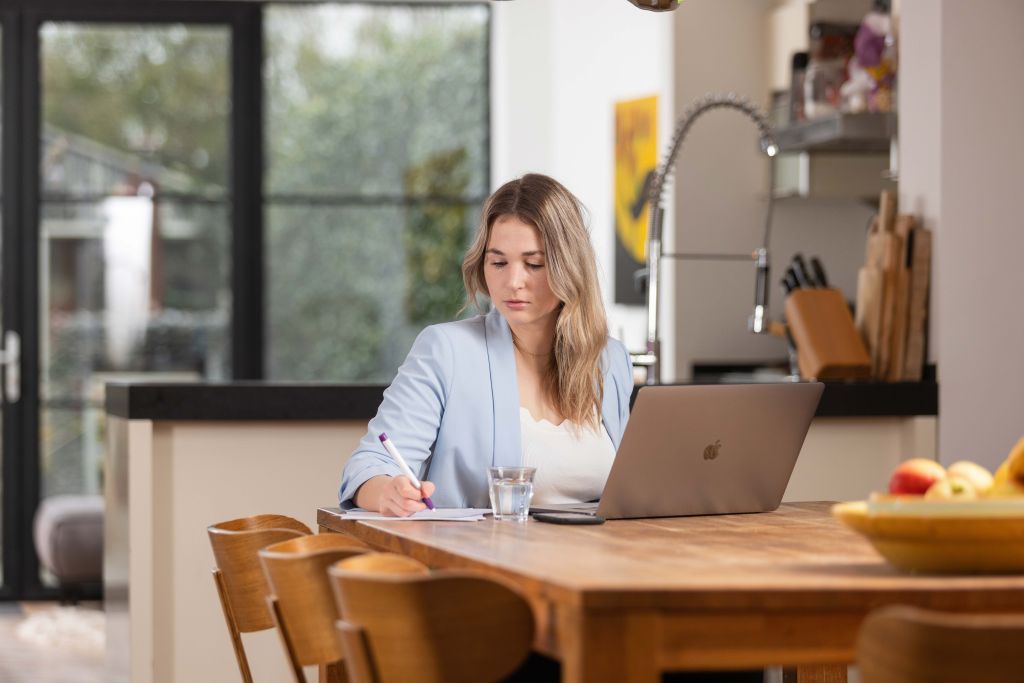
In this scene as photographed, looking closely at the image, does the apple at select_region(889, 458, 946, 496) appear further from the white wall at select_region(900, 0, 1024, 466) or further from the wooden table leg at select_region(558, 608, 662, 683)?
the white wall at select_region(900, 0, 1024, 466)

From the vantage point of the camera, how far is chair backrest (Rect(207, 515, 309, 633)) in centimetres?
231

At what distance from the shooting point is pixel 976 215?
147 inches

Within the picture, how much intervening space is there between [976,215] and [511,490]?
190cm

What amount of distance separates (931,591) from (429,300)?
5.71 m

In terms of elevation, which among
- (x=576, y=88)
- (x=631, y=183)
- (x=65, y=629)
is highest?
(x=576, y=88)

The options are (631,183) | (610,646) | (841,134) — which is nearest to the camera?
(610,646)

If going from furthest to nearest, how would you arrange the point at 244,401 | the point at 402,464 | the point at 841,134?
the point at 841,134 → the point at 244,401 → the point at 402,464

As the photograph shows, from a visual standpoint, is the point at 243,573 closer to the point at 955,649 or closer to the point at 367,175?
the point at 955,649

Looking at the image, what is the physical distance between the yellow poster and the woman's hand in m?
Result: 3.43

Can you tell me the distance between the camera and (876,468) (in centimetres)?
379

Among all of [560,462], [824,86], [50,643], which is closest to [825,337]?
[824,86]

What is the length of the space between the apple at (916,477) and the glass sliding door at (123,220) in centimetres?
537

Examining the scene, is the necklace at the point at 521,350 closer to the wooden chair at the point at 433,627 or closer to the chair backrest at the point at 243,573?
the chair backrest at the point at 243,573

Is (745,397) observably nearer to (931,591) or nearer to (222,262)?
(931,591)
